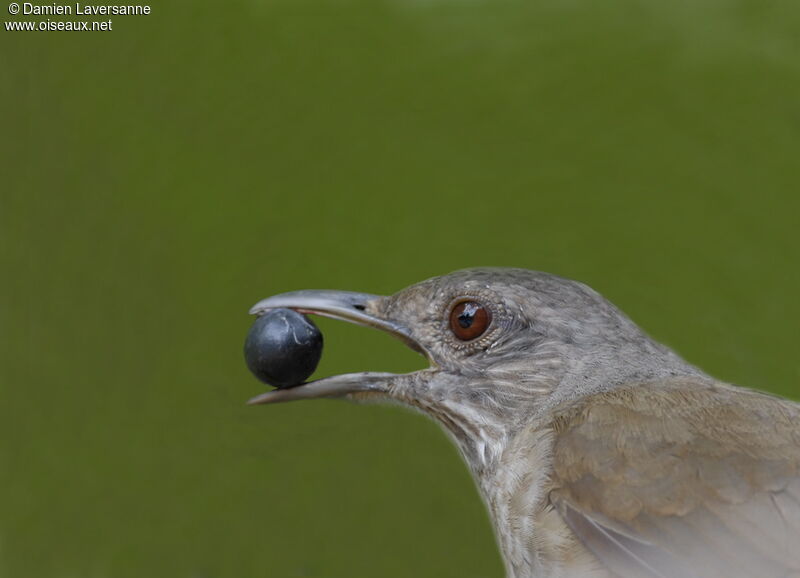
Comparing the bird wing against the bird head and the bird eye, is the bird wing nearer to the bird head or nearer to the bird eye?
the bird head

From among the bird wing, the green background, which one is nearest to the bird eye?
the bird wing

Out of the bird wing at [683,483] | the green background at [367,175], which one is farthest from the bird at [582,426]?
the green background at [367,175]

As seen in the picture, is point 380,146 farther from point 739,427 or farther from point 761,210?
point 739,427

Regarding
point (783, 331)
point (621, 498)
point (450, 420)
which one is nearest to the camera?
point (621, 498)

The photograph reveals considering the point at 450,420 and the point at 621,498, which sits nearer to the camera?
the point at 621,498

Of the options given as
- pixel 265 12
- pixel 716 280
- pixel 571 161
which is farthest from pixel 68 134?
pixel 716 280

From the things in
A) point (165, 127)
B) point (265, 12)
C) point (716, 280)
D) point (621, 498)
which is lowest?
point (621, 498)

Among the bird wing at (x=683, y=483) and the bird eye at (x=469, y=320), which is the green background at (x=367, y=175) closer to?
the bird eye at (x=469, y=320)
